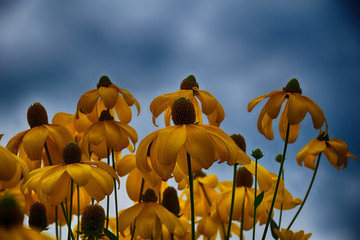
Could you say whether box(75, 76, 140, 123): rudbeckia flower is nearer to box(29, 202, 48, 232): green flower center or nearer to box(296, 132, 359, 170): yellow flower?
box(29, 202, 48, 232): green flower center

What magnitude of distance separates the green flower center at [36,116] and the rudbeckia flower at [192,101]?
328 mm

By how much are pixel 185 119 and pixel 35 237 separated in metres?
0.50

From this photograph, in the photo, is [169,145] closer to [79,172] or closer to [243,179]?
[79,172]

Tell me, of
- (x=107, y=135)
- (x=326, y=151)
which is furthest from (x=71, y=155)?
(x=326, y=151)

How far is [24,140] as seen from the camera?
107 centimetres

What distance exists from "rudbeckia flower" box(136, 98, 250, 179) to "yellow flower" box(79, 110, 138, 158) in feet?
0.84

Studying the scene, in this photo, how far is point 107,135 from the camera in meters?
1.14

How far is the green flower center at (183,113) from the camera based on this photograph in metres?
0.90

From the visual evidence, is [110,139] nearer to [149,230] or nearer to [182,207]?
[149,230]

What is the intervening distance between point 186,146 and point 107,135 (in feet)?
1.34

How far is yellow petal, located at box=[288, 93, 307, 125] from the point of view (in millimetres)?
1047

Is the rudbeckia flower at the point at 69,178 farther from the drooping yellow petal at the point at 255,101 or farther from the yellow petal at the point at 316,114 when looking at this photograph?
the yellow petal at the point at 316,114

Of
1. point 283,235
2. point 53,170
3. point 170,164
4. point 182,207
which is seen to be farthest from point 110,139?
point 182,207

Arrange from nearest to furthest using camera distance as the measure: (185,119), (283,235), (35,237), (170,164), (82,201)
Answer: (35,237) < (170,164) < (185,119) < (283,235) < (82,201)
